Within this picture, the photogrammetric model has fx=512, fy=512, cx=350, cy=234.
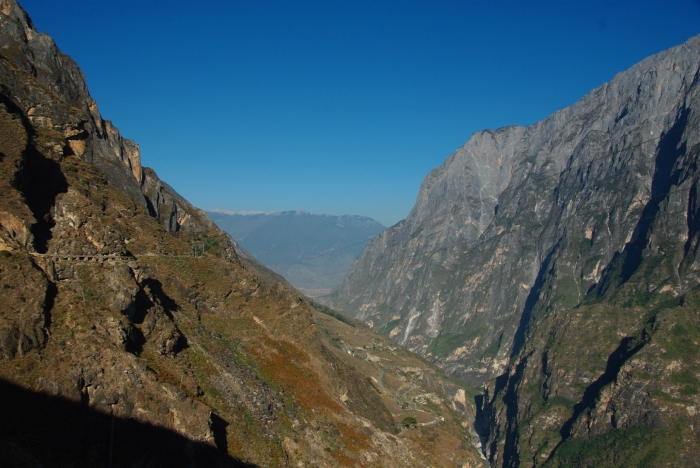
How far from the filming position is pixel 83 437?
2709cm

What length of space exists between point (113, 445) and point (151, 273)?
2566cm

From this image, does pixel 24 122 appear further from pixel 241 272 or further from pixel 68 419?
pixel 68 419

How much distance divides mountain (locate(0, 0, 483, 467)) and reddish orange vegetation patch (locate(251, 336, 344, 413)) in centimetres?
20

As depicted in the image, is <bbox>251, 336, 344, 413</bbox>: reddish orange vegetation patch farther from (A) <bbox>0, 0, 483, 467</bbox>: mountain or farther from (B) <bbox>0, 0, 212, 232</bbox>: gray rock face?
(B) <bbox>0, 0, 212, 232</bbox>: gray rock face

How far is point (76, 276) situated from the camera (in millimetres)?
37188

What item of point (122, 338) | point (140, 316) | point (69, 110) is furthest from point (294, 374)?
point (69, 110)

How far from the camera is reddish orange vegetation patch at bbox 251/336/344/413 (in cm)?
5119

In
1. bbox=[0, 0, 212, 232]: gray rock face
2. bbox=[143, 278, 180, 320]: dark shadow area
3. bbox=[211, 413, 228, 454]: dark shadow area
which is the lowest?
bbox=[211, 413, 228, 454]: dark shadow area

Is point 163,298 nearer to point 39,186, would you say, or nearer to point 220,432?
point 39,186

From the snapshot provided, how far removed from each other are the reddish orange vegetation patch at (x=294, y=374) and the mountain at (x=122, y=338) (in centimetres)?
20

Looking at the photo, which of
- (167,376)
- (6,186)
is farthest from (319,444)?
(6,186)

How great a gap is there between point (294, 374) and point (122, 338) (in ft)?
78.2

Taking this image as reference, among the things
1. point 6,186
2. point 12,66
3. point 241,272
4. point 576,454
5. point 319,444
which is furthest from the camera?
point 576,454

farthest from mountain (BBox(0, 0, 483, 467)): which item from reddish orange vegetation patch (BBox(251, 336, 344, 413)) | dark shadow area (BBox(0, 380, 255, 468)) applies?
reddish orange vegetation patch (BBox(251, 336, 344, 413))
